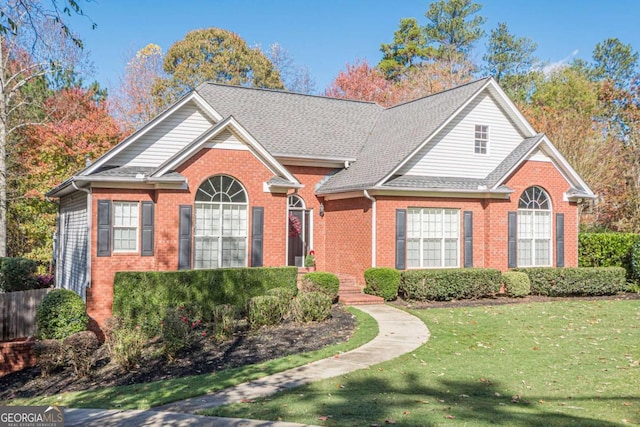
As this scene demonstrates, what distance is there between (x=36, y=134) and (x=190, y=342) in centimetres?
1979

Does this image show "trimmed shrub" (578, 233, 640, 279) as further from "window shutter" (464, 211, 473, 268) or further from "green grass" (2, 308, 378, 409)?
"green grass" (2, 308, 378, 409)

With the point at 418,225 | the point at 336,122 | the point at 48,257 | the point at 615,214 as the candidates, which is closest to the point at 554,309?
the point at 418,225

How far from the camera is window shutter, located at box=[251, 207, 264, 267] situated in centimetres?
1641

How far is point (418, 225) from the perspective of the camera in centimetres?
1880

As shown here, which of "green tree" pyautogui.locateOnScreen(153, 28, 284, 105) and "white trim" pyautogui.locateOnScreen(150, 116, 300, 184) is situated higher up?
"green tree" pyautogui.locateOnScreen(153, 28, 284, 105)

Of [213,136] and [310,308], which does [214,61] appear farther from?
[310,308]

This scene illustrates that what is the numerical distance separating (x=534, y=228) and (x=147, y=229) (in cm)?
1334

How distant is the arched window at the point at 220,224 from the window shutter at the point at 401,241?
5.06 meters

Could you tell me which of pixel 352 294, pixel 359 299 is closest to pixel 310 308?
pixel 359 299

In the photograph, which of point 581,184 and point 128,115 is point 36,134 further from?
point 581,184

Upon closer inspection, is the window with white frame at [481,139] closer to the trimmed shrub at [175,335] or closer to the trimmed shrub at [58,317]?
the trimmed shrub at [175,335]

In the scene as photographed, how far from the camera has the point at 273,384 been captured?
8.64 metres

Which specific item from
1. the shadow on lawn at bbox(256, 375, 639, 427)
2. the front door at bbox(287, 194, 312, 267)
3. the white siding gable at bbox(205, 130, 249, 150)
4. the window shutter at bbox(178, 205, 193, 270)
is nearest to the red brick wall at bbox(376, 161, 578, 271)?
the front door at bbox(287, 194, 312, 267)

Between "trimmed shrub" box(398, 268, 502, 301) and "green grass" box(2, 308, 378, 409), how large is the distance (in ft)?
22.2
